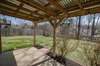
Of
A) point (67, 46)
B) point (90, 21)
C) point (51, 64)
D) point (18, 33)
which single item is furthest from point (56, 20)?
point (18, 33)

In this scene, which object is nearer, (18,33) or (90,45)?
(90,45)

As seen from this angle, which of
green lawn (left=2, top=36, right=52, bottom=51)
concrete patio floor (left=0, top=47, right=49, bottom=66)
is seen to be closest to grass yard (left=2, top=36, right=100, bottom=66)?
green lawn (left=2, top=36, right=52, bottom=51)

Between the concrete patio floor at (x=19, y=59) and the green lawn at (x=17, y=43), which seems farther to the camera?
the green lawn at (x=17, y=43)

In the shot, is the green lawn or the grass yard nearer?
the grass yard

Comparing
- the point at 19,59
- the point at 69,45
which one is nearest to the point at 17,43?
the point at 19,59

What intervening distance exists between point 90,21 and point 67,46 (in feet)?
5.89

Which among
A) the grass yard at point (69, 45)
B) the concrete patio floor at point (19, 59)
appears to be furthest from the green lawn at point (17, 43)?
the concrete patio floor at point (19, 59)

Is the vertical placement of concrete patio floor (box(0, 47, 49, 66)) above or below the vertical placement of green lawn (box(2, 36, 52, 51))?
below

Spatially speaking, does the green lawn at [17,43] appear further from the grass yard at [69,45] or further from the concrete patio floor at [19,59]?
the concrete patio floor at [19,59]

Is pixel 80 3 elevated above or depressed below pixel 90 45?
above

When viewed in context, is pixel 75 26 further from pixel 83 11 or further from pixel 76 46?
pixel 83 11

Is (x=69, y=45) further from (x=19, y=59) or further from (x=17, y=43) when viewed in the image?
(x=17, y=43)

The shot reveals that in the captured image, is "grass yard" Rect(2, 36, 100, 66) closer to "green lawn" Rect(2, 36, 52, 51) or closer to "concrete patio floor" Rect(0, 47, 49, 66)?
"green lawn" Rect(2, 36, 52, 51)

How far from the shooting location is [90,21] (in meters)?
3.49
